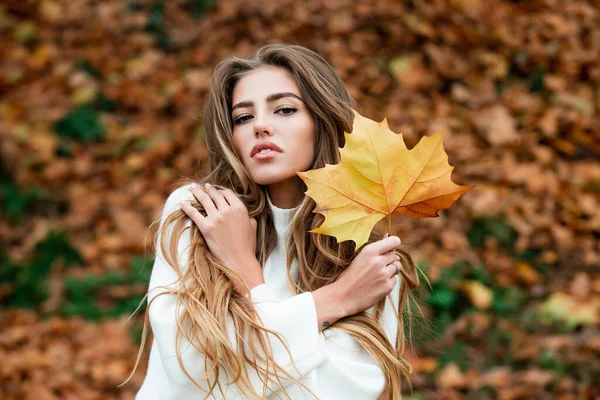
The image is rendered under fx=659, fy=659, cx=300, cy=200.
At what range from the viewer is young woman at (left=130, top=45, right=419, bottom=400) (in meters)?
1.75

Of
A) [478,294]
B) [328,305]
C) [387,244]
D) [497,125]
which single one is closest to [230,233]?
[328,305]

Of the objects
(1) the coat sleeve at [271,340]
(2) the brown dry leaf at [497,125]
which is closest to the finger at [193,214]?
(1) the coat sleeve at [271,340]

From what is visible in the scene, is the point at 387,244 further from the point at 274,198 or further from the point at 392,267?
the point at 274,198

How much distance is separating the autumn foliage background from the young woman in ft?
3.68

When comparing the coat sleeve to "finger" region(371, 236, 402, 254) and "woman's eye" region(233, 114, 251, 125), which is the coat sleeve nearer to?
"finger" region(371, 236, 402, 254)

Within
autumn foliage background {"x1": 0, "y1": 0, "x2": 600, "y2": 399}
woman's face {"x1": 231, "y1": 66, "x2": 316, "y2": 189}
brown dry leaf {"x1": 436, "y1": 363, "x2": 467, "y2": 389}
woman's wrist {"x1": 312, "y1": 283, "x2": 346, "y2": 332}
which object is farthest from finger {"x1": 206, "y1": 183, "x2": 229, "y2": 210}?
brown dry leaf {"x1": 436, "y1": 363, "x2": 467, "y2": 389}

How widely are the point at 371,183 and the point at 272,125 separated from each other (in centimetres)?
39

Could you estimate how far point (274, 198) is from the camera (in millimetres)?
2117

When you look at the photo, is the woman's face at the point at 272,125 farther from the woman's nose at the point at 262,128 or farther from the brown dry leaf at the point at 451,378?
the brown dry leaf at the point at 451,378

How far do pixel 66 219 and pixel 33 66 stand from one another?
1.68 m

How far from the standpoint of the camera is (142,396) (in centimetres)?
194

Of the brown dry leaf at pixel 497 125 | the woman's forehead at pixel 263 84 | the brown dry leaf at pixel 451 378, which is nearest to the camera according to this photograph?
the woman's forehead at pixel 263 84

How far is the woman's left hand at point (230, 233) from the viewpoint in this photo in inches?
73.5

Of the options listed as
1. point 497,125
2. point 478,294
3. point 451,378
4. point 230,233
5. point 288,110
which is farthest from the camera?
point 497,125
